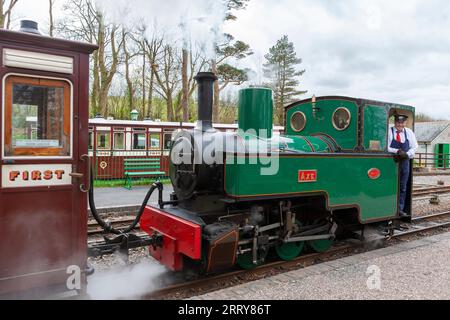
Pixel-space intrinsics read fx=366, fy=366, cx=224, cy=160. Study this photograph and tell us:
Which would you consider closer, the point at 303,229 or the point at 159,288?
the point at 159,288

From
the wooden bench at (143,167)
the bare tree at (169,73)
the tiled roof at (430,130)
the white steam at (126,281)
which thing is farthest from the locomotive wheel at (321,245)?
the tiled roof at (430,130)

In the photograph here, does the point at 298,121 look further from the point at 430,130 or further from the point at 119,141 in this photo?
the point at 430,130

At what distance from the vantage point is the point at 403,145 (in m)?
6.48

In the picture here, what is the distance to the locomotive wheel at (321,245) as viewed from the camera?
553 cm

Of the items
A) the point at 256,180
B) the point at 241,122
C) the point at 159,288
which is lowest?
the point at 159,288

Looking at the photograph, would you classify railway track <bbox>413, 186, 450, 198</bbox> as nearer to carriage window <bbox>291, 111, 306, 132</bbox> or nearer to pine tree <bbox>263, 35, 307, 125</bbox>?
carriage window <bbox>291, 111, 306, 132</bbox>

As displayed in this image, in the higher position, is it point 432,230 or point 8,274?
point 8,274

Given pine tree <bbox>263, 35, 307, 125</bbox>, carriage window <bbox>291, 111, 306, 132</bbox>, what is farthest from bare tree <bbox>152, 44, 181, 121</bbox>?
carriage window <bbox>291, 111, 306, 132</bbox>

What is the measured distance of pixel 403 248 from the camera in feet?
19.3

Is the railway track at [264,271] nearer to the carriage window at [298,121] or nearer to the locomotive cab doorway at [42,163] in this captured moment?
the locomotive cab doorway at [42,163]

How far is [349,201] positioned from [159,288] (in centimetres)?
305

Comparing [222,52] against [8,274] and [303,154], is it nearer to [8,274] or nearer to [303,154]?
[303,154]

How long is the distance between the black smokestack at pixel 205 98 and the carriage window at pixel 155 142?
1047 cm
